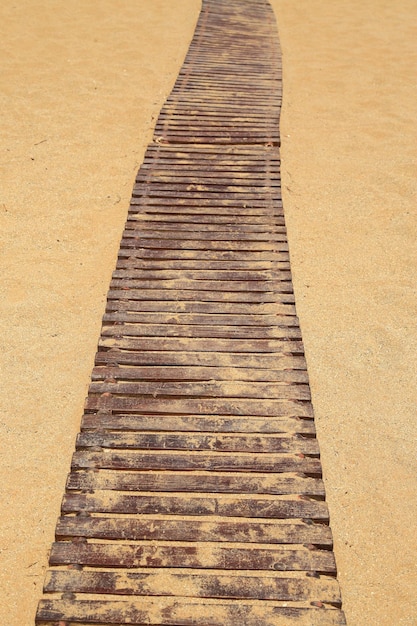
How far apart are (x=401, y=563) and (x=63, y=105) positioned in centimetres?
618

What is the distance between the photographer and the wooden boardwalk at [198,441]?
2482 mm

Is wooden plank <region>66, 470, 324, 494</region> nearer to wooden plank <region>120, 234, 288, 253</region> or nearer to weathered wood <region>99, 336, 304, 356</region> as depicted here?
weathered wood <region>99, 336, 304, 356</region>

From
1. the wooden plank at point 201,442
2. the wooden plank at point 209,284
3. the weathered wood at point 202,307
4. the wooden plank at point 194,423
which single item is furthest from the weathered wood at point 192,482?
the wooden plank at point 209,284

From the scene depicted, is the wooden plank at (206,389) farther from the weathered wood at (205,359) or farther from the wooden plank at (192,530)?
the wooden plank at (192,530)

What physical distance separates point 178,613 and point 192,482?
0.65m

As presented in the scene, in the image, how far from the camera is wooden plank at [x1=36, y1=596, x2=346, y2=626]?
2.38 m

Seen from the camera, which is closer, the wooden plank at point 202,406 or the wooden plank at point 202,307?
the wooden plank at point 202,406

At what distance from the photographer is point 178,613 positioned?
7.88 feet

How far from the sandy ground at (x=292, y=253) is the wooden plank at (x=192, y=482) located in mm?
176

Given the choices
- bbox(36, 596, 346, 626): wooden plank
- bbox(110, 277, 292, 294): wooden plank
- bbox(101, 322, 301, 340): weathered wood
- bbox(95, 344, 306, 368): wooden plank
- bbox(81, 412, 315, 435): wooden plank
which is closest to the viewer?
bbox(36, 596, 346, 626): wooden plank

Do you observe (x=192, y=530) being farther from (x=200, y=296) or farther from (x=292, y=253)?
(x=292, y=253)

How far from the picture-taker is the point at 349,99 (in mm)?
7020

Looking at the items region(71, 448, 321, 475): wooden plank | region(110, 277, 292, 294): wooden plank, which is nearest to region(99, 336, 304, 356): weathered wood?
region(110, 277, 292, 294): wooden plank

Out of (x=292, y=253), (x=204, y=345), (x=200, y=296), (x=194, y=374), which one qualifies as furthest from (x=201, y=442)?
(x=292, y=253)
